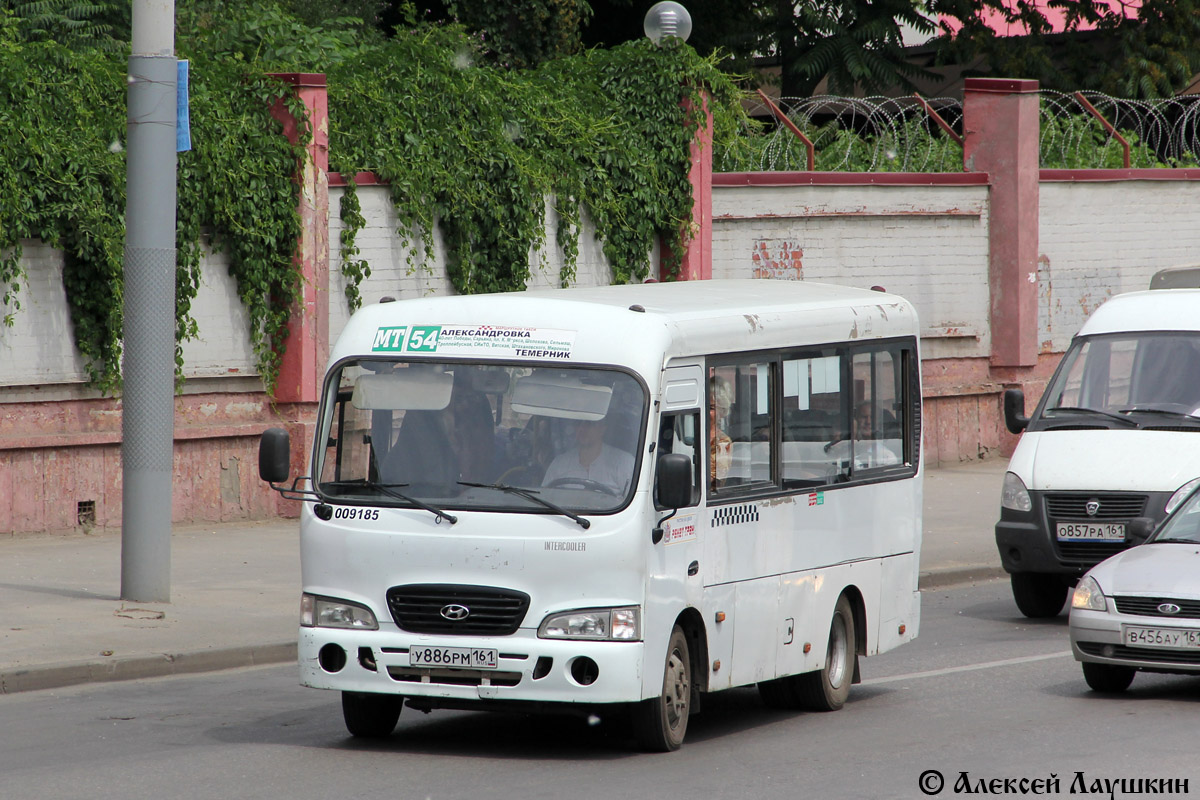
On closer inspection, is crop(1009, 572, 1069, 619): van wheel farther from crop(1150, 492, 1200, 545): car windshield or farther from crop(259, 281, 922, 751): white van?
crop(259, 281, 922, 751): white van

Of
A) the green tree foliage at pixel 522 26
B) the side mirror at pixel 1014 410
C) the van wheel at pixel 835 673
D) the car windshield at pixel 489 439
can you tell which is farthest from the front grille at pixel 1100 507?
the green tree foliage at pixel 522 26

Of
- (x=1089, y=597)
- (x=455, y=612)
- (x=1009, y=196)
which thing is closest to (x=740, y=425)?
(x=455, y=612)

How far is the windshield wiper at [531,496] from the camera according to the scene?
844 cm

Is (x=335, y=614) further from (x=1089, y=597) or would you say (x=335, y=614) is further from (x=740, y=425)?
(x=1089, y=597)

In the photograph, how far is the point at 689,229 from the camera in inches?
805

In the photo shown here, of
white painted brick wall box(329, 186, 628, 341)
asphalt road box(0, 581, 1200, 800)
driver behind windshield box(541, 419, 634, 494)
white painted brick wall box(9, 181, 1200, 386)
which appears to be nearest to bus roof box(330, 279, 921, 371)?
driver behind windshield box(541, 419, 634, 494)

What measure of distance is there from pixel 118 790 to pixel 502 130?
38.8ft

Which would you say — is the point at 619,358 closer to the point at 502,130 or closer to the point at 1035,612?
the point at 1035,612

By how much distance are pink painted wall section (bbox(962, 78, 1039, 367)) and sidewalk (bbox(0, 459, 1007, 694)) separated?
228 inches

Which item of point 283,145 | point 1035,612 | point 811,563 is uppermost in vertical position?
point 283,145

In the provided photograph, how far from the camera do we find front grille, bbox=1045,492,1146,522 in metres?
13.2

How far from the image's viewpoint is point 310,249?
17.5 metres

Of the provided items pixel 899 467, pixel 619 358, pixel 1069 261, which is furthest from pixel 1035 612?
pixel 1069 261

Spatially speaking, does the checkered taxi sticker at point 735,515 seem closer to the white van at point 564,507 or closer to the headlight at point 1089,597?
the white van at point 564,507
